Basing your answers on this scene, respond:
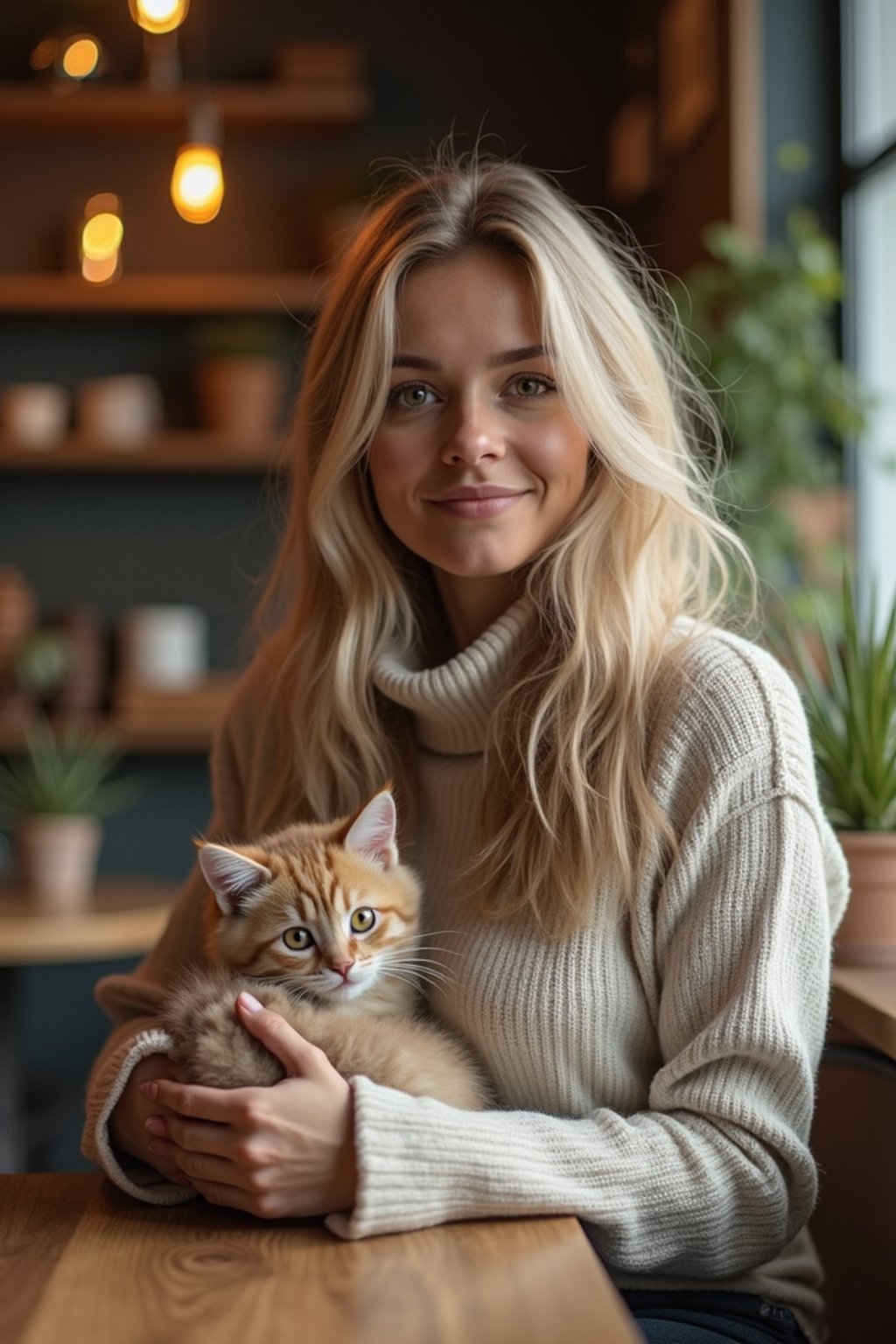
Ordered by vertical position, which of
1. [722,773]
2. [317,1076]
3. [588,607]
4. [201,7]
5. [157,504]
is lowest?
[317,1076]

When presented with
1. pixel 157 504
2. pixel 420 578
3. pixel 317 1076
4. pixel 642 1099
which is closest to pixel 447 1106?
pixel 317 1076

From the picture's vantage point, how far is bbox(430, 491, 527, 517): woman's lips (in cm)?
167

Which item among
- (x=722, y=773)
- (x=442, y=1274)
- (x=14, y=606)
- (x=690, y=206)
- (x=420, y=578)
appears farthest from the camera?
(x=14, y=606)

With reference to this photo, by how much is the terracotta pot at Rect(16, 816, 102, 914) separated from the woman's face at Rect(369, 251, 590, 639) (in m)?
2.20

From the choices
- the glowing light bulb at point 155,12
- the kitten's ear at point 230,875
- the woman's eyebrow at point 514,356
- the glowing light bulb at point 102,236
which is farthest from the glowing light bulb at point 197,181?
the kitten's ear at point 230,875

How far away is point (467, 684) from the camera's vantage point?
172 cm

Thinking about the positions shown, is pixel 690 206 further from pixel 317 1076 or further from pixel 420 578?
pixel 317 1076

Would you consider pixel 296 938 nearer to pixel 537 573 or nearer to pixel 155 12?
pixel 537 573

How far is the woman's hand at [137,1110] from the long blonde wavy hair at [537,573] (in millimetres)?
371

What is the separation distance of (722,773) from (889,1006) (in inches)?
11.2

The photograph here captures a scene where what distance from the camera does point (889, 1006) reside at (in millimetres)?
1486

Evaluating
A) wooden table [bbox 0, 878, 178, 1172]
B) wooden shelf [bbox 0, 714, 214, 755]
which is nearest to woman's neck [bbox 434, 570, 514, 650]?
wooden table [bbox 0, 878, 178, 1172]

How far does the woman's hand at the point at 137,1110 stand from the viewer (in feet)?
4.57

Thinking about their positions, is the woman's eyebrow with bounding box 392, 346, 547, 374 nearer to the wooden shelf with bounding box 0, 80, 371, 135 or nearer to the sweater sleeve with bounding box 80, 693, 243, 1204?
the sweater sleeve with bounding box 80, 693, 243, 1204
